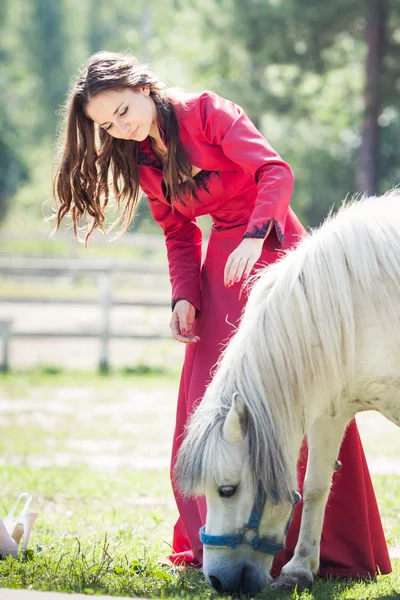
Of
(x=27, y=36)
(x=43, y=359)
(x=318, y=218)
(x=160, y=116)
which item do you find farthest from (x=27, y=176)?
(x=160, y=116)

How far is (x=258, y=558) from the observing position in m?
2.59

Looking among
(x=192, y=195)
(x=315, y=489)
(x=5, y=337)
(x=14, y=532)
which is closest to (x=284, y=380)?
(x=315, y=489)

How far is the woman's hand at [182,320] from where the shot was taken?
3186mm

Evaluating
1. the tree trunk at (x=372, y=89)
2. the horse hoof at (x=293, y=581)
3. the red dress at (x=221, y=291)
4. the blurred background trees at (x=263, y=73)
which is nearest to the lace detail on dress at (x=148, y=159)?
the red dress at (x=221, y=291)

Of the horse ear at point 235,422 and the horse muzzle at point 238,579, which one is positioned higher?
the horse ear at point 235,422

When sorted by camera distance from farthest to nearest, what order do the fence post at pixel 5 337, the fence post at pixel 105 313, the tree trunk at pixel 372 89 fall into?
the tree trunk at pixel 372 89 → the fence post at pixel 105 313 → the fence post at pixel 5 337

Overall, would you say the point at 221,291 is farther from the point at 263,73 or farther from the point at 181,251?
the point at 263,73

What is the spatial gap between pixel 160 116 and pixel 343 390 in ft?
3.87

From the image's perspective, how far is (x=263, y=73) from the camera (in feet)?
59.3

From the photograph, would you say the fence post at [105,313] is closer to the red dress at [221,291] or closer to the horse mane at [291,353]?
the red dress at [221,291]

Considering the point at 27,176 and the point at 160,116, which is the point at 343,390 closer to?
the point at 160,116

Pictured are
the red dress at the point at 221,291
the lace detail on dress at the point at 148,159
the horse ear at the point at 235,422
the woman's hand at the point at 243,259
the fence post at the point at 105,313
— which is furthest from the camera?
the fence post at the point at 105,313

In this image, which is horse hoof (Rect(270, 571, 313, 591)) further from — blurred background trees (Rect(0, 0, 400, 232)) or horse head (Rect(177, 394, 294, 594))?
blurred background trees (Rect(0, 0, 400, 232))

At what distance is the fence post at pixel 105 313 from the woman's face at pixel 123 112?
7.19 m
